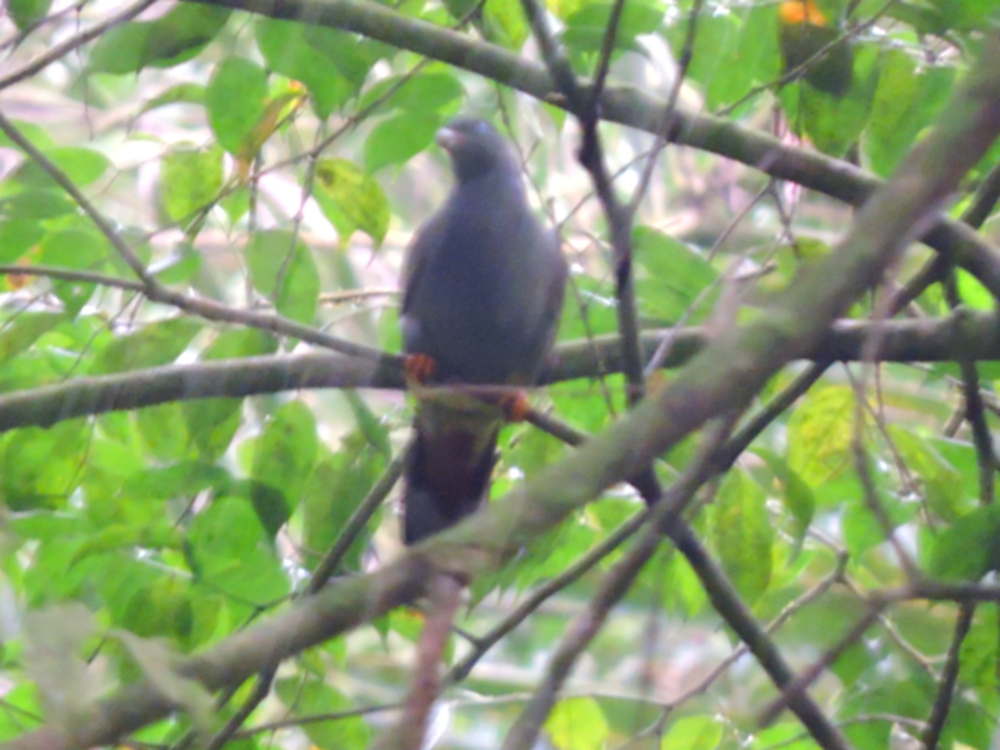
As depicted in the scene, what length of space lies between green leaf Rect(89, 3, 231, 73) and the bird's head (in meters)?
1.17

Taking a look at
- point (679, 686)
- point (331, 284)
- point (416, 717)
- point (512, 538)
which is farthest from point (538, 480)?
point (331, 284)

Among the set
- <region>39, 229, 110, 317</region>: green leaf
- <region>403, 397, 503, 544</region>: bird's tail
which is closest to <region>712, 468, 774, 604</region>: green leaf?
<region>403, 397, 503, 544</region>: bird's tail

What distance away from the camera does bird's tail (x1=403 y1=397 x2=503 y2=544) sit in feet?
8.59

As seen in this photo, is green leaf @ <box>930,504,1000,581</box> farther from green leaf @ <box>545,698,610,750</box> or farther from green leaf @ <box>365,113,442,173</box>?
green leaf @ <box>365,113,442,173</box>

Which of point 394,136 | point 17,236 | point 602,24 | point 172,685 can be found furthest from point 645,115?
point 172,685

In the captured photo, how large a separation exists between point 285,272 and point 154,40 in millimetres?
476

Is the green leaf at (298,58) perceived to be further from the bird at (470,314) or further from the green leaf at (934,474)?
the green leaf at (934,474)

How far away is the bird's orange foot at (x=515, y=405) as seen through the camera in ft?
7.91

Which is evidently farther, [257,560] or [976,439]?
[976,439]

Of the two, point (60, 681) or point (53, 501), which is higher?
point (53, 501)

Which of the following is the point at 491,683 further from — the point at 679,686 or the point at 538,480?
the point at 538,480

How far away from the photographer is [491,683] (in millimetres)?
3008

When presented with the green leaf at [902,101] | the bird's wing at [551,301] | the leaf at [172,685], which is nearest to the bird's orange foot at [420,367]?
the bird's wing at [551,301]

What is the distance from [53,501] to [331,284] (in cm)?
125
